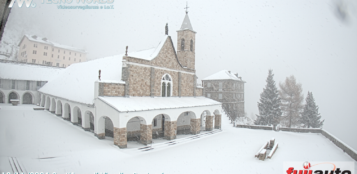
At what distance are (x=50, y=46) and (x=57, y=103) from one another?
93.4 ft

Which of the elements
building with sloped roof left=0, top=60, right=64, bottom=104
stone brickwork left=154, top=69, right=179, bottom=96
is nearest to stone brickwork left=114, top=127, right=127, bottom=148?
stone brickwork left=154, top=69, right=179, bottom=96

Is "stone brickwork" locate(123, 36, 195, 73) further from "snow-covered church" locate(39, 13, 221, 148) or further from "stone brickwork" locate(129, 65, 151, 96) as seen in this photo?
"stone brickwork" locate(129, 65, 151, 96)

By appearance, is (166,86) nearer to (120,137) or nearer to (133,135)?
(133,135)

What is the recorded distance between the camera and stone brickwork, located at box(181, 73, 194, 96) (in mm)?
22791

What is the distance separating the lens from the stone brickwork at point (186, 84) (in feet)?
74.8

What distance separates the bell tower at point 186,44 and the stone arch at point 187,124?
6114 millimetres

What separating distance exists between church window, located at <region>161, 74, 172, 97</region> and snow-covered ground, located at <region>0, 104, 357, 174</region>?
4.80 metres

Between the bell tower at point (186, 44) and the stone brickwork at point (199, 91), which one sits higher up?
the bell tower at point (186, 44)

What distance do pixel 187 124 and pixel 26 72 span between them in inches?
1169

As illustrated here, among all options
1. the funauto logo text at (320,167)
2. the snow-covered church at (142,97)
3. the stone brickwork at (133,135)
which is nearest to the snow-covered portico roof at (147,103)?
the snow-covered church at (142,97)

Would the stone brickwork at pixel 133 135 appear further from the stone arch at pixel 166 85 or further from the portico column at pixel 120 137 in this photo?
the stone arch at pixel 166 85

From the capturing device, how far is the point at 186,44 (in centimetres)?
2364

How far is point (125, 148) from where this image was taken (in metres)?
14.6

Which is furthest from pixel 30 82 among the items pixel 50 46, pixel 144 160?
pixel 144 160
